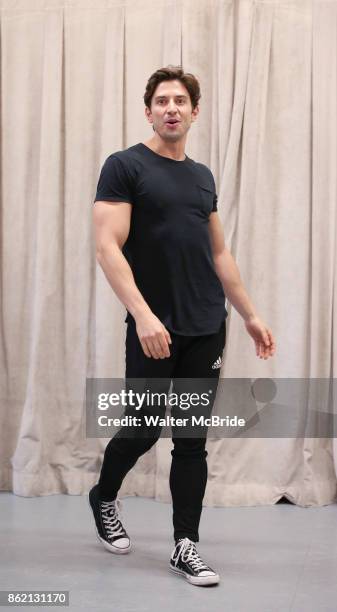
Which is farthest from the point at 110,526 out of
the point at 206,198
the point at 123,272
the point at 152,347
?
the point at 206,198

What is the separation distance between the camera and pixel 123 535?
2.58 meters

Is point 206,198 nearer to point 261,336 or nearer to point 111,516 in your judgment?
point 261,336

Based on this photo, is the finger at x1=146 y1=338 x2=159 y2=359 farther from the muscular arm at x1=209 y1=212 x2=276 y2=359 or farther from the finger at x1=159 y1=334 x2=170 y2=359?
the muscular arm at x1=209 y1=212 x2=276 y2=359

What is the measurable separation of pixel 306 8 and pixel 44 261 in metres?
1.37

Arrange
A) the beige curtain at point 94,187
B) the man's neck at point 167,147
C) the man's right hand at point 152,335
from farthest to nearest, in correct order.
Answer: the beige curtain at point 94,187
the man's neck at point 167,147
the man's right hand at point 152,335

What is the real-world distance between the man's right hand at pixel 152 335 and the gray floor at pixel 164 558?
0.63 metres

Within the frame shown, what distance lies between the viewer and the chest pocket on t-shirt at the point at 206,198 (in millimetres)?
2380

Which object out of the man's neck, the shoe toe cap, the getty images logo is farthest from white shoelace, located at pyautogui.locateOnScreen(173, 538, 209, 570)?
the man's neck

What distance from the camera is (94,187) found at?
11.0ft

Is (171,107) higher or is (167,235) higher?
(171,107)

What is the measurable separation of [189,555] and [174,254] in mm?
818

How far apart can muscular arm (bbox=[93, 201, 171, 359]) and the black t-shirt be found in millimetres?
41

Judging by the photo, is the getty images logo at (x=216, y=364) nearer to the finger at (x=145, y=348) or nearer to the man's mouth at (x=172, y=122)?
the finger at (x=145, y=348)

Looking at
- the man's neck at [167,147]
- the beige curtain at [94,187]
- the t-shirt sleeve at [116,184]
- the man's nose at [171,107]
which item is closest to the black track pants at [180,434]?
the t-shirt sleeve at [116,184]
